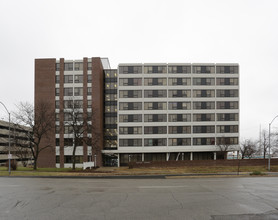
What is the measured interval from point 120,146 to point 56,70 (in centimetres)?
2368

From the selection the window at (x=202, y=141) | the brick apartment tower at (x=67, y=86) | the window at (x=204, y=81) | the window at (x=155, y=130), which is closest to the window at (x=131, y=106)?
the window at (x=155, y=130)

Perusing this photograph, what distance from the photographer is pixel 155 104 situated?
46531 mm

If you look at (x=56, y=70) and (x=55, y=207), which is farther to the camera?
(x=56, y=70)

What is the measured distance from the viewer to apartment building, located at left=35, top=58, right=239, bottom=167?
148ft

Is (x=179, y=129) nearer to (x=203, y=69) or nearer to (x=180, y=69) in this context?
(x=180, y=69)

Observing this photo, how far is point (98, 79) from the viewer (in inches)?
1763

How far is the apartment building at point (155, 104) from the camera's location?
1773 inches

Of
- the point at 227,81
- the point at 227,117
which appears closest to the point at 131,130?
the point at 227,117

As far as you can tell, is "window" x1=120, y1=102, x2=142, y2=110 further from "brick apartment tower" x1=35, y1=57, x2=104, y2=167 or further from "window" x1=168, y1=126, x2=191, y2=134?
"window" x1=168, y1=126, x2=191, y2=134

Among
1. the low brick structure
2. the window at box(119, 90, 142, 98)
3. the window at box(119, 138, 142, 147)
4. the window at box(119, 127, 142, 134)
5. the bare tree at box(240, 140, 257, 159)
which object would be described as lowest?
the bare tree at box(240, 140, 257, 159)

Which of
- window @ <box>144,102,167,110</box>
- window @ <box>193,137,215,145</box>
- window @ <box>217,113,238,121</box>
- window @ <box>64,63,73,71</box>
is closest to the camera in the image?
window @ <box>64,63,73,71</box>

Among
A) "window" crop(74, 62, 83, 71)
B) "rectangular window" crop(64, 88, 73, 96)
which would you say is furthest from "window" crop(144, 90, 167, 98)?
"rectangular window" crop(64, 88, 73, 96)

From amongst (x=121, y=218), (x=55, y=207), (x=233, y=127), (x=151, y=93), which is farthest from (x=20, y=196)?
(x=233, y=127)

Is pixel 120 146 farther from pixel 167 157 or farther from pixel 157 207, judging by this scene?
pixel 157 207
